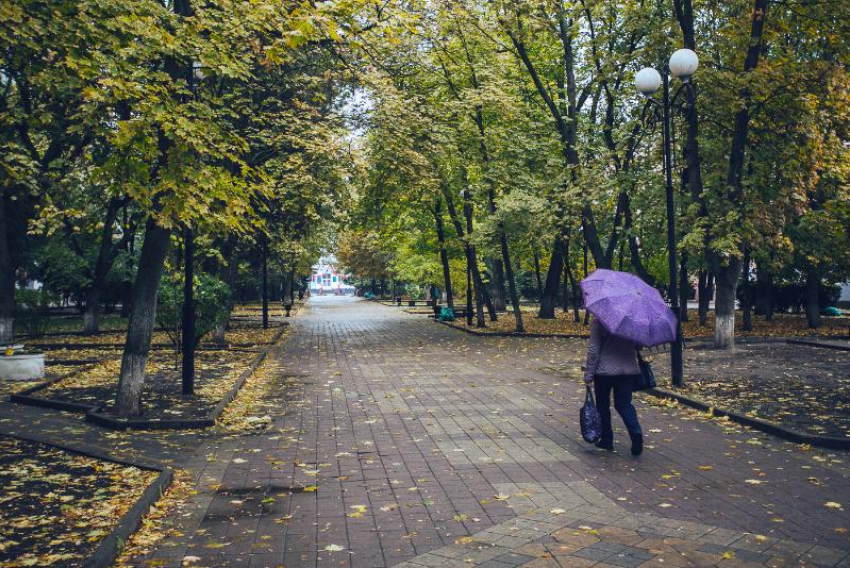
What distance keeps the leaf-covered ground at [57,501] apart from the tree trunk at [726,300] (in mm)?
14933

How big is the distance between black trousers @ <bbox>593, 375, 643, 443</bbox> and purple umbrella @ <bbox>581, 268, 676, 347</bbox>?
48 cm

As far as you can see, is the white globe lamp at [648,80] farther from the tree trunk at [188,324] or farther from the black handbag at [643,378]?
the tree trunk at [188,324]

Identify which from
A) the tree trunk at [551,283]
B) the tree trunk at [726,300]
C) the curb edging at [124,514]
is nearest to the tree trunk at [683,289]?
the tree trunk at [726,300]

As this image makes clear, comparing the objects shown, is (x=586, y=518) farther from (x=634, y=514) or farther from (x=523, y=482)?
(x=523, y=482)

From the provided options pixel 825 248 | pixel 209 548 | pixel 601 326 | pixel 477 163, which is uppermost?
pixel 477 163

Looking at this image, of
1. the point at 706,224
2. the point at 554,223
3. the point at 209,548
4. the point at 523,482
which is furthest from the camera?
the point at 554,223

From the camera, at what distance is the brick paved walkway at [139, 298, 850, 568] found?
5.01 meters

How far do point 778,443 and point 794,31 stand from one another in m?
13.7

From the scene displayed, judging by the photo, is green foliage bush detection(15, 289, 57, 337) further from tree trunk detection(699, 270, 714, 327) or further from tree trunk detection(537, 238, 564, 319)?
tree trunk detection(699, 270, 714, 327)

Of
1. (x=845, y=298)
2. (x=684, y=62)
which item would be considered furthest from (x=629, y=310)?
(x=845, y=298)

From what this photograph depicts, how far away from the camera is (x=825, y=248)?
79.4 ft

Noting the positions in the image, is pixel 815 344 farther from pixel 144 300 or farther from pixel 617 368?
pixel 144 300

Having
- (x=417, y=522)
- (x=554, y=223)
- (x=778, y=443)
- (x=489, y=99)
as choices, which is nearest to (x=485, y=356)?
(x=554, y=223)

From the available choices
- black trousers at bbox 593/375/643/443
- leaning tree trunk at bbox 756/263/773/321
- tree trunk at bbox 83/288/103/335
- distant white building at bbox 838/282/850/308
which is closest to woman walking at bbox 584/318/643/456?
black trousers at bbox 593/375/643/443
